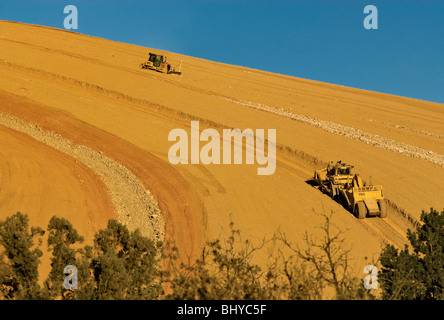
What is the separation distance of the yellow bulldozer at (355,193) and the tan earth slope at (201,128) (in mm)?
619

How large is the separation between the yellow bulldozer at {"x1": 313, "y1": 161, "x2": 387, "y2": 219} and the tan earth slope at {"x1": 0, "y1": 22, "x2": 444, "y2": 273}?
62cm

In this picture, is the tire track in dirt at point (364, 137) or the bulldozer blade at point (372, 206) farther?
the tire track in dirt at point (364, 137)

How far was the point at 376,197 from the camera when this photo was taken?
21.6 metres

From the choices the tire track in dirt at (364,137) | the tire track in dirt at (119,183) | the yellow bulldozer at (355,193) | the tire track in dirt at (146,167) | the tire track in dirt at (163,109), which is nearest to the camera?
the tire track in dirt at (146,167)

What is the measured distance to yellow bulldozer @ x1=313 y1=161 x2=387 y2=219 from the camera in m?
21.6

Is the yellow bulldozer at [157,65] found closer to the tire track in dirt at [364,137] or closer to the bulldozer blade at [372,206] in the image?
the tire track in dirt at [364,137]

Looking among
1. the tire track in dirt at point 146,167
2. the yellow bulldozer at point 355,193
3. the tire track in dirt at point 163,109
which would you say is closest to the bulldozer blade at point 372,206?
the yellow bulldozer at point 355,193

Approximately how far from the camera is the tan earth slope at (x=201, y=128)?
844 inches

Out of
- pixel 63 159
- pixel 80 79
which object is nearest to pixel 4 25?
pixel 80 79

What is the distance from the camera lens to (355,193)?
71.1 feet

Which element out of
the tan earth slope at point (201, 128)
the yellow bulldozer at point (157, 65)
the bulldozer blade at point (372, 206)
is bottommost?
the bulldozer blade at point (372, 206)

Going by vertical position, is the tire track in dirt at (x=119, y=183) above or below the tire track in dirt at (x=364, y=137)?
below

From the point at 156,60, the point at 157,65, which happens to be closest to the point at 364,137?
the point at 157,65

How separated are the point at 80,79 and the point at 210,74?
1456 centimetres
